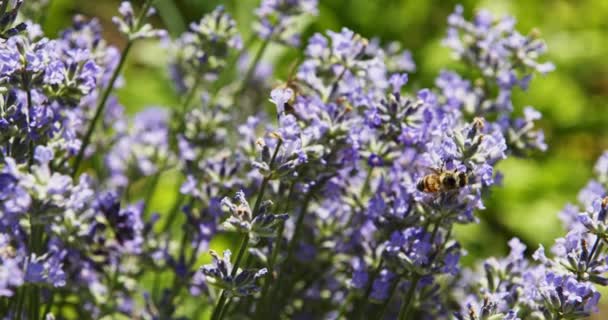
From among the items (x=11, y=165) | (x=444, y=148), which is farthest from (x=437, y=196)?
(x=11, y=165)

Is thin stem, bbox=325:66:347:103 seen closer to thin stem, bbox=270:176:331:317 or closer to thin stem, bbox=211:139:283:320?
thin stem, bbox=270:176:331:317

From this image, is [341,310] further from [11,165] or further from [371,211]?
[11,165]

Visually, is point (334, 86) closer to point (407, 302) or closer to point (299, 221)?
point (299, 221)

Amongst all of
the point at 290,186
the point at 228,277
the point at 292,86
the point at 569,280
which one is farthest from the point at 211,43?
the point at 569,280

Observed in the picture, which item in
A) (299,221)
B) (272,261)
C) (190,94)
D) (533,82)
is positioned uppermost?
(533,82)

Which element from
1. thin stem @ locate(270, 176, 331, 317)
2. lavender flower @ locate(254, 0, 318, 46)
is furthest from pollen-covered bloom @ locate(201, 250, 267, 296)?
lavender flower @ locate(254, 0, 318, 46)

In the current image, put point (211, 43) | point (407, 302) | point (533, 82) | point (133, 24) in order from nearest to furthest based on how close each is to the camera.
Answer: point (407, 302) → point (133, 24) → point (211, 43) → point (533, 82)

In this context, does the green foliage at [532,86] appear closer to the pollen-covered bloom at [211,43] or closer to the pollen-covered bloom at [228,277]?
the pollen-covered bloom at [211,43]
